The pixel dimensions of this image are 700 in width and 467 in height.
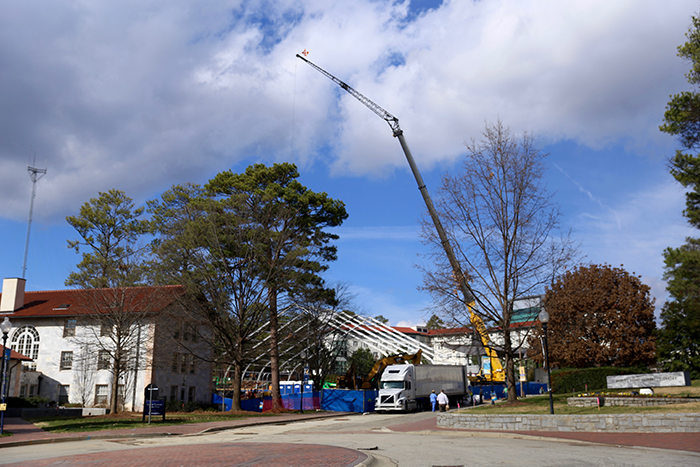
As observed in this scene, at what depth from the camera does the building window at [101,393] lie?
3825 cm

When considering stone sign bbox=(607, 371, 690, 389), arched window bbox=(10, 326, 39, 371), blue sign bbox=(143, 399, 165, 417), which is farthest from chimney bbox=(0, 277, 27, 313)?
stone sign bbox=(607, 371, 690, 389)

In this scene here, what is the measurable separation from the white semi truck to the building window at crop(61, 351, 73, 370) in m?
23.5

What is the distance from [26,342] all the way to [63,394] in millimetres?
5764

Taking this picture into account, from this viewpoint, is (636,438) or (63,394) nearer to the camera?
(636,438)

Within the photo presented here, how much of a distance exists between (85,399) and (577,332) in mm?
39652

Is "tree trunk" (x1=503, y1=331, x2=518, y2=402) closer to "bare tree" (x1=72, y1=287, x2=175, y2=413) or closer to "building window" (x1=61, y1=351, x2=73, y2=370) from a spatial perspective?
"bare tree" (x1=72, y1=287, x2=175, y2=413)

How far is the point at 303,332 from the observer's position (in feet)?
144

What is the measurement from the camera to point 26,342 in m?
41.6

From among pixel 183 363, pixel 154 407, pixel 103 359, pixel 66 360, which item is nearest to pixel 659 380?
pixel 154 407

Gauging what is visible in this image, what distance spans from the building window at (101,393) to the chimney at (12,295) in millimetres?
11156

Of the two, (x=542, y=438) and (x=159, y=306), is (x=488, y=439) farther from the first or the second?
(x=159, y=306)

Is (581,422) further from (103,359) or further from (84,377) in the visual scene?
(84,377)

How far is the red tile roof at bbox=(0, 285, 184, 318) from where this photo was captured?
114 feet

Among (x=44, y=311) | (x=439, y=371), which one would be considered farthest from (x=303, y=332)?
(x=44, y=311)
